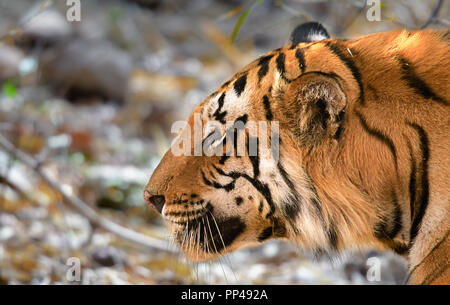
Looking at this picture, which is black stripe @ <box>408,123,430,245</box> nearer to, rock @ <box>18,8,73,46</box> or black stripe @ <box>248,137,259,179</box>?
black stripe @ <box>248,137,259,179</box>

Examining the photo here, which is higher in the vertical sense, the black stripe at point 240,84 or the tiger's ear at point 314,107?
the black stripe at point 240,84

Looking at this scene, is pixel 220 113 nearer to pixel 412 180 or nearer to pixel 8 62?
pixel 412 180

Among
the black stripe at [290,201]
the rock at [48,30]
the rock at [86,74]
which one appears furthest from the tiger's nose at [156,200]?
the rock at [48,30]

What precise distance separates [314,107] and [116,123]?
A: 3828 mm

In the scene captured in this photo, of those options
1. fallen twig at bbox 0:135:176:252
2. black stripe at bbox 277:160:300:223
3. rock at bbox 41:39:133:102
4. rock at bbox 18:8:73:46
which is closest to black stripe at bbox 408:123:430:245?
black stripe at bbox 277:160:300:223

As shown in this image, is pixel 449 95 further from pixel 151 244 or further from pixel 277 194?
pixel 151 244

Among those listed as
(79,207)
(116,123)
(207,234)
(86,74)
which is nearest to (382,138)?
(207,234)

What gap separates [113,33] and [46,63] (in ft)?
5.24

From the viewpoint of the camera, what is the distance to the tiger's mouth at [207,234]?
5.27 ft

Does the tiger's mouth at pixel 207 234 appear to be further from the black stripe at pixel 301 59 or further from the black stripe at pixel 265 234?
the black stripe at pixel 301 59
